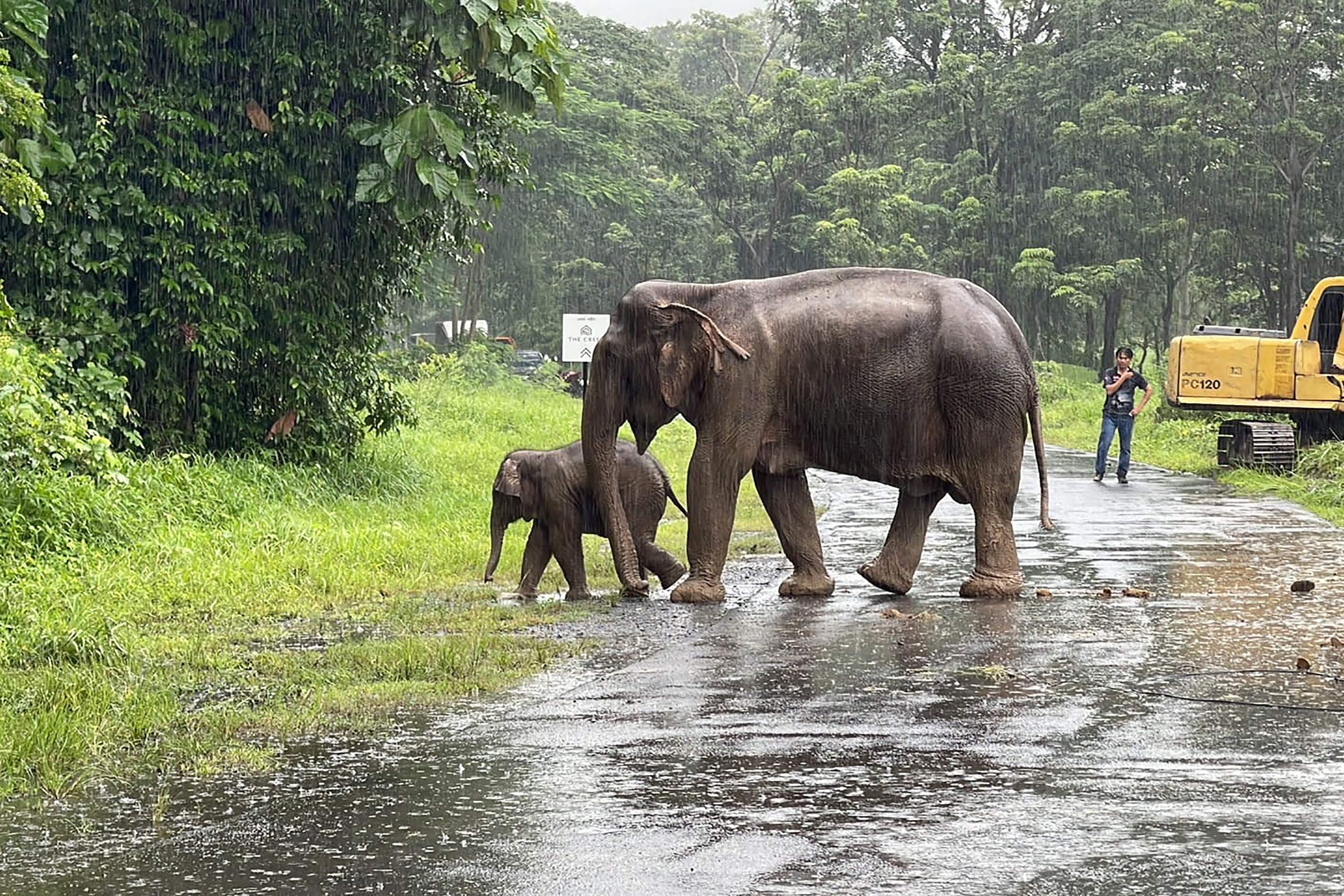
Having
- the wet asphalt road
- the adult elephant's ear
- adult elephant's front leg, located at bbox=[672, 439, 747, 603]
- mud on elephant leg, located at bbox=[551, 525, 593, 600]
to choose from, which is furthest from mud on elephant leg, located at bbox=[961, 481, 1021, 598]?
mud on elephant leg, located at bbox=[551, 525, 593, 600]

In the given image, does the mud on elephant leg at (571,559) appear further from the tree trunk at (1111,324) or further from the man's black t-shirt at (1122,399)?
the tree trunk at (1111,324)

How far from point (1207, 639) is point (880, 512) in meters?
8.69

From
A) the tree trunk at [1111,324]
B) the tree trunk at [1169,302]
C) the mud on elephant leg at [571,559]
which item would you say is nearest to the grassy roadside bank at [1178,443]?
the tree trunk at [1111,324]

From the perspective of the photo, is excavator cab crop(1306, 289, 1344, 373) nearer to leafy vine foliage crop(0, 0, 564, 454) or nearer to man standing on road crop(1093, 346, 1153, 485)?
man standing on road crop(1093, 346, 1153, 485)

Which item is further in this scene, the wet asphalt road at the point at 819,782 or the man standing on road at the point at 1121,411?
the man standing on road at the point at 1121,411

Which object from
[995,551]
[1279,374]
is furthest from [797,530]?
[1279,374]

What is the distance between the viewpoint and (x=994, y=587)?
35.2 feet

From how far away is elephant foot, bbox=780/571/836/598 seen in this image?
1109 cm

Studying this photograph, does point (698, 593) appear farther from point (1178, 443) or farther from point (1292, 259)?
point (1292, 259)

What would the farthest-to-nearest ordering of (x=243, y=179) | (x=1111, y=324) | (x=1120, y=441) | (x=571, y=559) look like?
(x=1111, y=324) < (x=1120, y=441) < (x=243, y=179) < (x=571, y=559)

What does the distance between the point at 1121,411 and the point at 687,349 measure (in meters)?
12.8

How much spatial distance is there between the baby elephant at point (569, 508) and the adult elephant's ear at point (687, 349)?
71 cm

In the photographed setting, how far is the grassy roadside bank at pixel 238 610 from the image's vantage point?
6.61 meters

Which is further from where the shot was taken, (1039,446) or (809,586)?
(1039,446)
